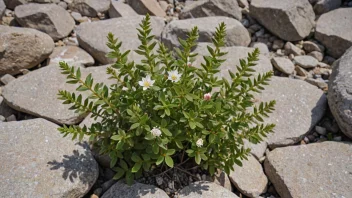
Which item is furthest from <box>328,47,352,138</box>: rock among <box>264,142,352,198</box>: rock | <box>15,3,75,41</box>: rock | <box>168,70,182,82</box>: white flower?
<box>15,3,75,41</box>: rock

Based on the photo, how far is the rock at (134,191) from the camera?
107 inches

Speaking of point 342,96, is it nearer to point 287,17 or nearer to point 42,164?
point 287,17

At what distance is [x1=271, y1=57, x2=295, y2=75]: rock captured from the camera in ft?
13.9

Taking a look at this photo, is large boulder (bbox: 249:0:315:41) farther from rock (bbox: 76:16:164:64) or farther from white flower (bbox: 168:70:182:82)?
white flower (bbox: 168:70:182:82)

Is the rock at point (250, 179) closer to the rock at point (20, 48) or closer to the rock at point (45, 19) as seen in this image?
the rock at point (20, 48)

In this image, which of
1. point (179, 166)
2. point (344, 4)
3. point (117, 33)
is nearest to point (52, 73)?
point (117, 33)

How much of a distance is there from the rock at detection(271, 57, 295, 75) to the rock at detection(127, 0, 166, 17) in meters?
1.68

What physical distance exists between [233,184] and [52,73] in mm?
2035

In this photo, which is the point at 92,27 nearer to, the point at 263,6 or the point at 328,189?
the point at 263,6

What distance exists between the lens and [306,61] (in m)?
4.40

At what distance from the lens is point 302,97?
3789 mm

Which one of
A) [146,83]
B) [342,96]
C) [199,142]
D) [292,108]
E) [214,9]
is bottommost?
[292,108]

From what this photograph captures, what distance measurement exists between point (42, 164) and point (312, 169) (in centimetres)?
215

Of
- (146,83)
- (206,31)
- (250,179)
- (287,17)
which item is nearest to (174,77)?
(146,83)
